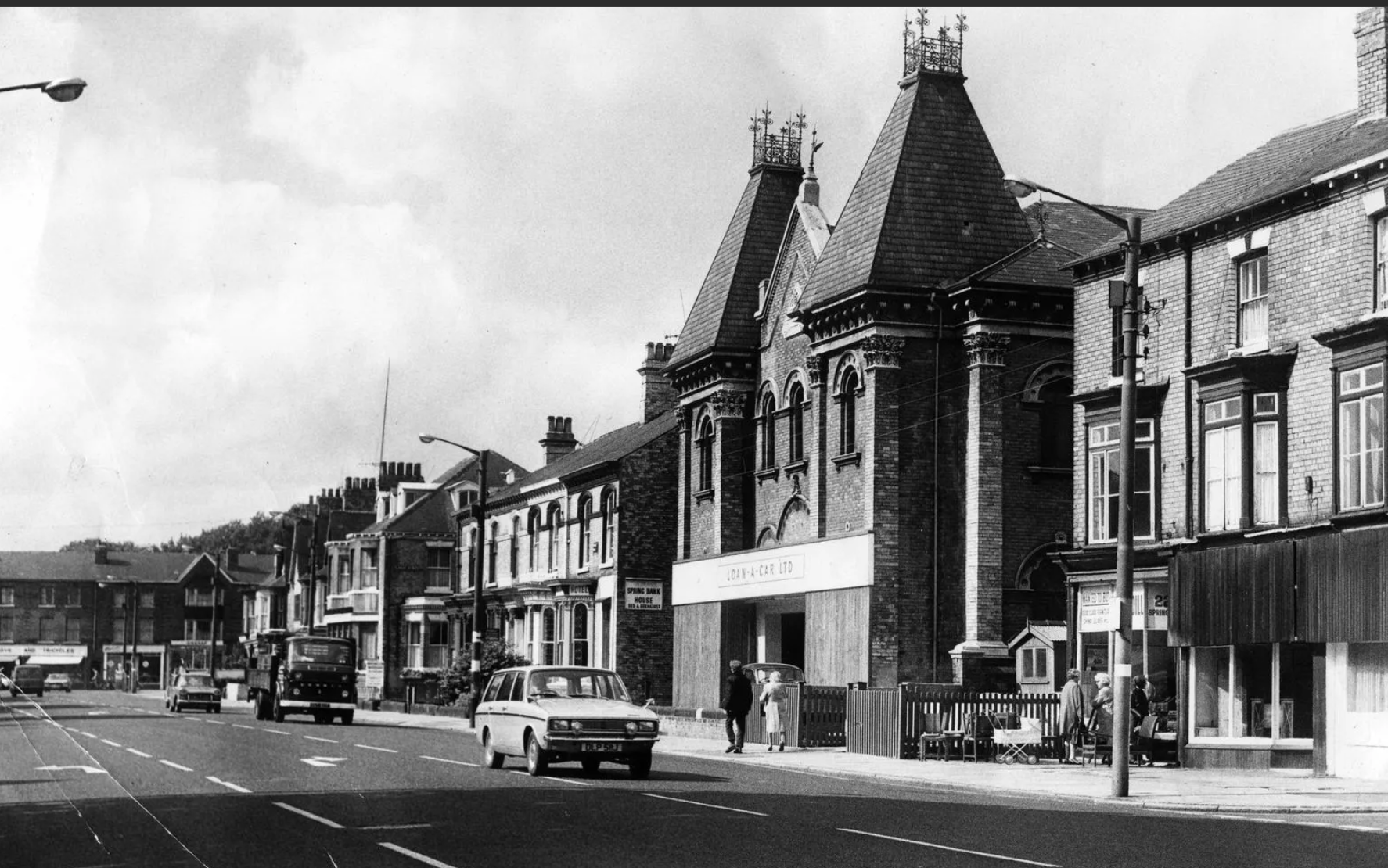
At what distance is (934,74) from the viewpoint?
41562 millimetres

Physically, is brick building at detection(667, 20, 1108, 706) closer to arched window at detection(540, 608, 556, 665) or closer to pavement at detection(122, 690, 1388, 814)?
pavement at detection(122, 690, 1388, 814)

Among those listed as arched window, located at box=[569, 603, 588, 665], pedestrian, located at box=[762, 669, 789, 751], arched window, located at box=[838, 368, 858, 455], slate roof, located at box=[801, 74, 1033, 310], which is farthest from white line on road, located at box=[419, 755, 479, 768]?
arched window, located at box=[569, 603, 588, 665]

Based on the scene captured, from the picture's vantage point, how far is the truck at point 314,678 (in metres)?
49.3

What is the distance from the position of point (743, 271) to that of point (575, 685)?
24591 mm

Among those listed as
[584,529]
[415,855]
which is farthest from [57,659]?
[415,855]

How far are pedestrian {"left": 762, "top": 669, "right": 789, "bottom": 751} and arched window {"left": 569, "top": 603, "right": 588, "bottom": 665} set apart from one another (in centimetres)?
2115

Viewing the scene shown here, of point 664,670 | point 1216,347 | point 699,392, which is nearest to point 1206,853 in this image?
point 1216,347

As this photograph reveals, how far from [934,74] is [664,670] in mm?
21531

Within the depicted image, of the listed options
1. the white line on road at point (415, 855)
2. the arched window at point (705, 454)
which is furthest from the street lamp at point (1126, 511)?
the arched window at point (705, 454)

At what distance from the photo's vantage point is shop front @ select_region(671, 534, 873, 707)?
39156mm

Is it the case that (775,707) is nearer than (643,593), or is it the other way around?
(775,707)

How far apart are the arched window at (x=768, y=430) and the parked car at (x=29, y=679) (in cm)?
5799

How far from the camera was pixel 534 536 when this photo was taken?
6347 centimetres

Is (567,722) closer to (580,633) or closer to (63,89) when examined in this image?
(63,89)
